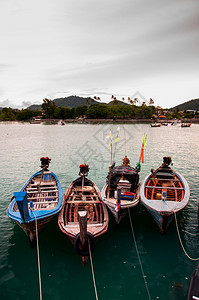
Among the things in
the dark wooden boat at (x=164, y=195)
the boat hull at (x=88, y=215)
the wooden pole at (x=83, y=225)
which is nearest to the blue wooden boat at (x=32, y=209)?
the boat hull at (x=88, y=215)

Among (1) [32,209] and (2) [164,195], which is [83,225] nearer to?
(1) [32,209]

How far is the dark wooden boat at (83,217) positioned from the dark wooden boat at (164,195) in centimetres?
302

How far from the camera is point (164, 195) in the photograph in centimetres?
1166

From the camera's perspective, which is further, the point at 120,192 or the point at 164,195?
the point at 164,195

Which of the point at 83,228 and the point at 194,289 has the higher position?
the point at 83,228

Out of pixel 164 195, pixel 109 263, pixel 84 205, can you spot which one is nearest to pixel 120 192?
pixel 164 195

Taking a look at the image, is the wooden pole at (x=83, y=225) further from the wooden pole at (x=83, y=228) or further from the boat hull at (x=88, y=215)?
the boat hull at (x=88, y=215)

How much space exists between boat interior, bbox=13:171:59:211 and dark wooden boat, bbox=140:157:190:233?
6.17m

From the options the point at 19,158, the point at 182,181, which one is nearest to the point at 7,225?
the point at 182,181

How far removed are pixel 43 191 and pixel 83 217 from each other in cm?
671

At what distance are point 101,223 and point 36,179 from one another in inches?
342

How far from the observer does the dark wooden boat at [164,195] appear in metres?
11.0

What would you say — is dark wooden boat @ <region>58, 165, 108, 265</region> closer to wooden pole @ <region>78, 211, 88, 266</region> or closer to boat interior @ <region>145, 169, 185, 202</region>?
wooden pole @ <region>78, 211, 88, 266</region>

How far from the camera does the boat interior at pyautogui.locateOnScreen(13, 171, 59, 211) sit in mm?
12704
